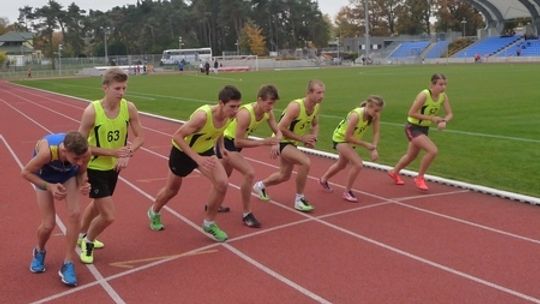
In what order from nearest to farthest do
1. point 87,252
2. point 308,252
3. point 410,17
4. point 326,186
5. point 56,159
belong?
point 56,159, point 87,252, point 308,252, point 326,186, point 410,17

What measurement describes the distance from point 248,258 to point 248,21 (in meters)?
105

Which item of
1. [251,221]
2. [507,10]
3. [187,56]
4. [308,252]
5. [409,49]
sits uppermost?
[507,10]

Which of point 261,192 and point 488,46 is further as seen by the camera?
point 488,46

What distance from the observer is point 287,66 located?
77.6 metres

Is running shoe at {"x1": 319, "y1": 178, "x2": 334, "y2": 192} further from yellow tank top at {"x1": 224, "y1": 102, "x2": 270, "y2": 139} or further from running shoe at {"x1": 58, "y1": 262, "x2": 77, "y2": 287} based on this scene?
running shoe at {"x1": 58, "y1": 262, "x2": 77, "y2": 287}

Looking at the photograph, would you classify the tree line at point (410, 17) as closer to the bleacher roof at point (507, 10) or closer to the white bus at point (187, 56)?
the bleacher roof at point (507, 10)

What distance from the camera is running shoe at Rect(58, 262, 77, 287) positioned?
5111mm

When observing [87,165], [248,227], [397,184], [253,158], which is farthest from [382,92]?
[87,165]

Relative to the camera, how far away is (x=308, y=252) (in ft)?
19.4

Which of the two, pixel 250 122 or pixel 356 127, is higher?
pixel 250 122

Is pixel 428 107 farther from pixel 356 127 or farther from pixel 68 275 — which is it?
pixel 68 275

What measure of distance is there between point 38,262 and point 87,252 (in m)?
0.44

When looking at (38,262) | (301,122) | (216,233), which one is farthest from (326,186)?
(38,262)

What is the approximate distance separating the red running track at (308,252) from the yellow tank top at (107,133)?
3.14ft
